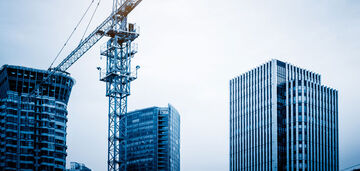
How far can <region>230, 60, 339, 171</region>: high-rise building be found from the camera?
15425 cm

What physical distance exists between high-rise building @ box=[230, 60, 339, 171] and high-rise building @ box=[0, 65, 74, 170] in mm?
56932

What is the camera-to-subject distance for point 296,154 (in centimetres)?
15275

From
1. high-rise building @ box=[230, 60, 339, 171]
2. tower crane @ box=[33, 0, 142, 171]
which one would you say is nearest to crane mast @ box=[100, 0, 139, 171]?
tower crane @ box=[33, 0, 142, 171]

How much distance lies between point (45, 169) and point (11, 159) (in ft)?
34.9

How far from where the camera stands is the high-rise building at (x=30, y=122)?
543ft

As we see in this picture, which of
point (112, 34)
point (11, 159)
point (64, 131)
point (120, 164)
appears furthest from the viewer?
point (64, 131)

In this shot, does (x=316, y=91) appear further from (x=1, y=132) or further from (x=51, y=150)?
(x=1, y=132)

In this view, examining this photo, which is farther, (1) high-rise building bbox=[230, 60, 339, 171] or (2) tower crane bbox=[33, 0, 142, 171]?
(1) high-rise building bbox=[230, 60, 339, 171]

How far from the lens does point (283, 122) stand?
159000 mm

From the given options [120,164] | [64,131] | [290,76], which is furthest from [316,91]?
[120,164]

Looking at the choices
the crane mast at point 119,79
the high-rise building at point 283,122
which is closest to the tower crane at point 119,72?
the crane mast at point 119,79

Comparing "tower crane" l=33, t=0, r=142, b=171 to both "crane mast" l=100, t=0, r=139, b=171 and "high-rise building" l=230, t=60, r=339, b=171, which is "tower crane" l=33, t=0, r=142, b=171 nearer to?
"crane mast" l=100, t=0, r=139, b=171

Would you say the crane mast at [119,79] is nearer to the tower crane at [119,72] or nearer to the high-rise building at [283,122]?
the tower crane at [119,72]

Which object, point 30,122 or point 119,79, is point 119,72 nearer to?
point 119,79
